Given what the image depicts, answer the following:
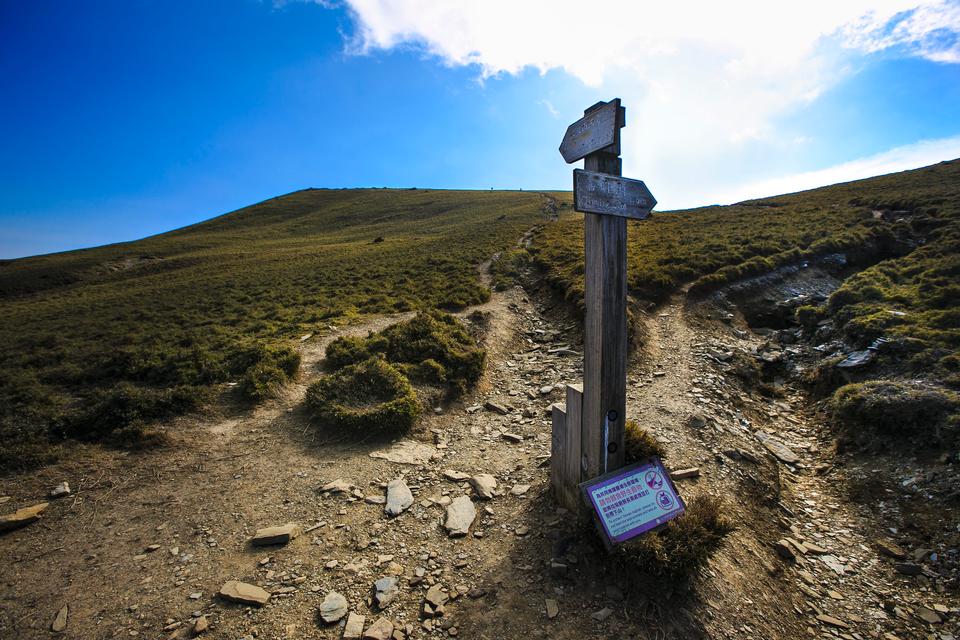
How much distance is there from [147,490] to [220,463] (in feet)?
3.23

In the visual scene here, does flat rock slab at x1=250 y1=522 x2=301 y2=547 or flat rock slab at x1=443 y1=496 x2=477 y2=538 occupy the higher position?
flat rock slab at x1=250 y1=522 x2=301 y2=547

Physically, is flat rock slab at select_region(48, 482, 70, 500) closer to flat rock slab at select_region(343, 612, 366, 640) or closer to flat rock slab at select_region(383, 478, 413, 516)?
flat rock slab at select_region(383, 478, 413, 516)

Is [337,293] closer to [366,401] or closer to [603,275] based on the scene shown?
[366,401]

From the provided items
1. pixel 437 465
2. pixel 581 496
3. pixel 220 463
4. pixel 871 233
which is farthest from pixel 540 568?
pixel 871 233

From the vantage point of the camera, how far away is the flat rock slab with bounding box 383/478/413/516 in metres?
5.73

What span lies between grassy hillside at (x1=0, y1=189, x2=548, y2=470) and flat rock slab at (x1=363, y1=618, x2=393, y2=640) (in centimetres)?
620

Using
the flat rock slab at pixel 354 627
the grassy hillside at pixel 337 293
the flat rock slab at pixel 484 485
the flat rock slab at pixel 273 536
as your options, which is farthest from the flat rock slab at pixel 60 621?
the flat rock slab at pixel 484 485

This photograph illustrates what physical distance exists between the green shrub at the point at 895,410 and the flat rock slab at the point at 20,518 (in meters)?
13.1

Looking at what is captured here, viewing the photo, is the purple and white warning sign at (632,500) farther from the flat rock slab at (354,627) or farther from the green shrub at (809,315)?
the green shrub at (809,315)

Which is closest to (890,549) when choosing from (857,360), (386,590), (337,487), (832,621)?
(832,621)

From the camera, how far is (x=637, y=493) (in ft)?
15.1

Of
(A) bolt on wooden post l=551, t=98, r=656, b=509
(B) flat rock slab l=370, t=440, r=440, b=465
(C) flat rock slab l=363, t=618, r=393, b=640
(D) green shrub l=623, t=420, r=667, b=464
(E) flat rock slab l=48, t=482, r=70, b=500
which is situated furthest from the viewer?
(B) flat rock slab l=370, t=440, r=440, b=465

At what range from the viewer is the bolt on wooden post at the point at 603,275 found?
14.3ft

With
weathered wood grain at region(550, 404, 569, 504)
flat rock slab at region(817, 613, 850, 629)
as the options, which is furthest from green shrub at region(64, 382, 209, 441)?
flat rock slab at region(817, 613, 850, 629)
